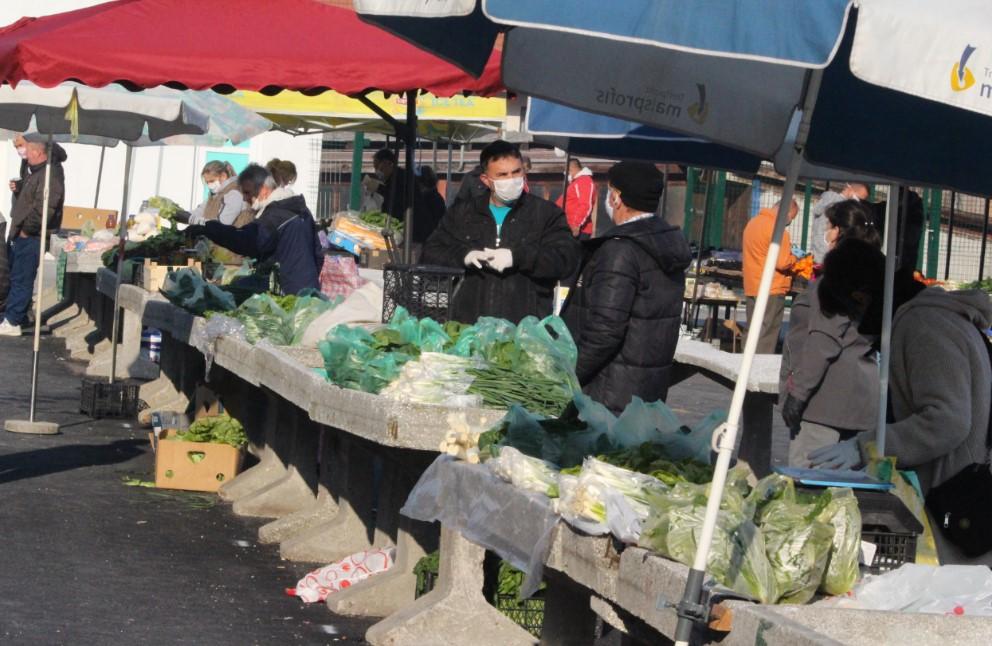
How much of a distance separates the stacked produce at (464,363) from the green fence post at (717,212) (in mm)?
17096

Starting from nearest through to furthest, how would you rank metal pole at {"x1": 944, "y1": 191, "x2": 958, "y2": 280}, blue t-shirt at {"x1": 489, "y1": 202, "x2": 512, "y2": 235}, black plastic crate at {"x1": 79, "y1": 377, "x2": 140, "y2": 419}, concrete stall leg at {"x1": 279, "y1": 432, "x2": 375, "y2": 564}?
concrete stall leg at {"x1": 279, "y1": 432, "x2": 375, "y2": 564}
blue t-shirt at {"x1": 489, "y1": 202, "x2": 512, "y2": 235}
black plastic crate at {"x1": 79, "y1": 377, "x2": 140, "y2": 419}
metal pole at {"x1": 944, "y1": 191, "x2": 958, "y2": 280}

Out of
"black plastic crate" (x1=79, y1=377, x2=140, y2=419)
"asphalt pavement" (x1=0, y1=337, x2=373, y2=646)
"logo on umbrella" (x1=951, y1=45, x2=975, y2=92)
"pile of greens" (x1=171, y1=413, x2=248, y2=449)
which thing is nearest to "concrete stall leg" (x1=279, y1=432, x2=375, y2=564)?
"asphalt pavement" (x1=0, y1=337, x2=373, y2=646)

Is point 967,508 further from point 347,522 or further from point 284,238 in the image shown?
point 284,238

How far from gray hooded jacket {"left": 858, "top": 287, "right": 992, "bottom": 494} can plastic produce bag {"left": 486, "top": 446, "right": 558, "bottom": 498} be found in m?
1.13

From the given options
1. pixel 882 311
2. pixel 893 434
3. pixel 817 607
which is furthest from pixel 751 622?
pixel 882 311

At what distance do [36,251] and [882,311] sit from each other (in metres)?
15.8

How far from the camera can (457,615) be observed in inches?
271

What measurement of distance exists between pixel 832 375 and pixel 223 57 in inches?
181

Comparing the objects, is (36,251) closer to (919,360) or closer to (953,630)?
(919,360)

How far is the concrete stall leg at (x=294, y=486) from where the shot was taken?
33.0 feet

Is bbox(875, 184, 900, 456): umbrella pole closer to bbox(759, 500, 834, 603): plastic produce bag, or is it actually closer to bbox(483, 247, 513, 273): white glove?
bbox(759, 500, 834, 603): plastic produce bag

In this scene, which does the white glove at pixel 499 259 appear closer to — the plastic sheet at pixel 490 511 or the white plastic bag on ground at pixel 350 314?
the white plastic bag on ground at pixel 350 314

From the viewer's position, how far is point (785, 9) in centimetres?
413

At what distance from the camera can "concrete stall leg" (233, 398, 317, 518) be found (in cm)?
1007
